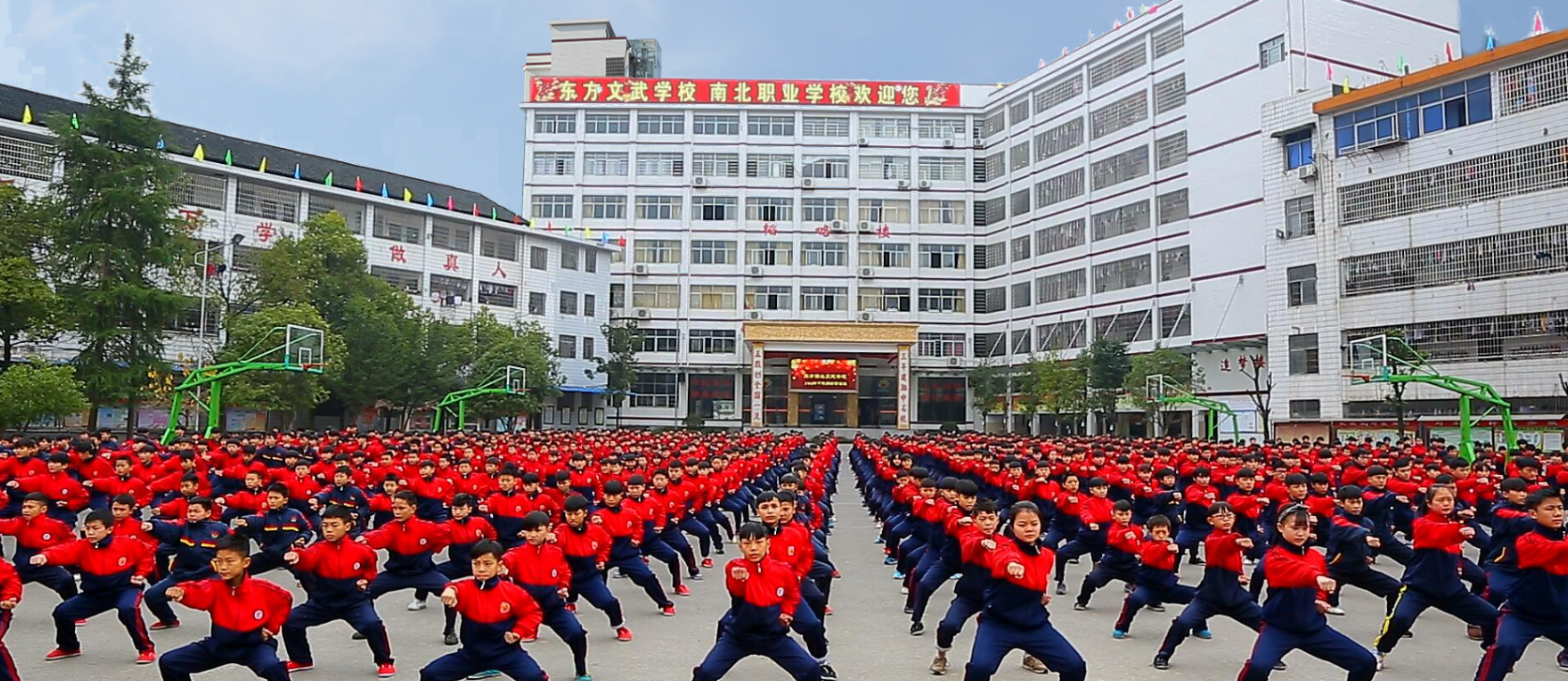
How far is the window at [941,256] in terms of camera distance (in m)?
54.5

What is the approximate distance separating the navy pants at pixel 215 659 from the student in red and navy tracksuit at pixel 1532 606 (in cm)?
651

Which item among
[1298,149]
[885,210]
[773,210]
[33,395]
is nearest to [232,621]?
[33,395]

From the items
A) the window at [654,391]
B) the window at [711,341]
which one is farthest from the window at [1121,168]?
the window at [654,391]

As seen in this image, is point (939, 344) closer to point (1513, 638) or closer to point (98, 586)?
point (1513, 638)

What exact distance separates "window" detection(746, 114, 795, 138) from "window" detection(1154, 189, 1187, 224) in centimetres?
1927

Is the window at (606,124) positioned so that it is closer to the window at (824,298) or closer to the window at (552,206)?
the window at (552,206)

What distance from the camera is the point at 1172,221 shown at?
42625 millimetres

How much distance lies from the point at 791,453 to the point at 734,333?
3218cm

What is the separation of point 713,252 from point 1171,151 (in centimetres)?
2225

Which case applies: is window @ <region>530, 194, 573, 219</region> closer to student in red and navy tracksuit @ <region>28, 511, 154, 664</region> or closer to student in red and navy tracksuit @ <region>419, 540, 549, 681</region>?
student in red and navy tracksuit @ <region>28, 511, 154, 664</region>

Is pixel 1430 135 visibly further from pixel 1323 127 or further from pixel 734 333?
pixel 734 333

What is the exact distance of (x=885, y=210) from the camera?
54750 millimetres

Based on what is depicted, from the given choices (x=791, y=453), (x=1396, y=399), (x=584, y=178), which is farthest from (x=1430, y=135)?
(x=584, y=178)

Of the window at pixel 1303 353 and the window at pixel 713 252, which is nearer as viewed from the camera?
the window at pixel 1303 353
